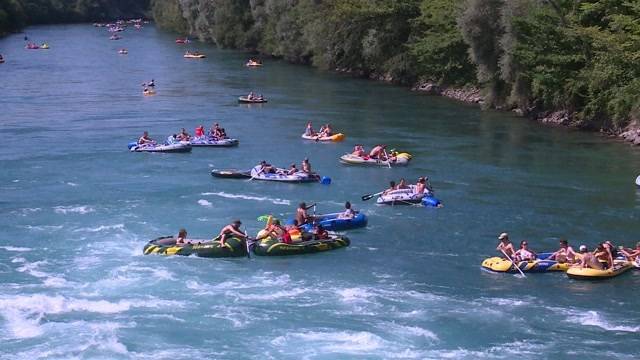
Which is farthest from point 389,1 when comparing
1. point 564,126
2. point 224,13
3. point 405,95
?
point 224,13

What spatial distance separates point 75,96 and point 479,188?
3923 cm

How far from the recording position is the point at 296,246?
31344 millimetres

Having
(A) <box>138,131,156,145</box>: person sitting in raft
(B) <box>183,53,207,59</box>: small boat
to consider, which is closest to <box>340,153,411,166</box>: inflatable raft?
(A) <box>138,131,156,145</box>: person sitting in raft

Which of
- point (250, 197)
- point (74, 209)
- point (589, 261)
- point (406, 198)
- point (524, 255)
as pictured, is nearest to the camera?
point (589, 261)

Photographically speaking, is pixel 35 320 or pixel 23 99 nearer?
pixel 35 320

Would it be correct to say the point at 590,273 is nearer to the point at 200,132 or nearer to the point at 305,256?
the point at 305,256

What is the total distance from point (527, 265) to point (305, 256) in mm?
7583

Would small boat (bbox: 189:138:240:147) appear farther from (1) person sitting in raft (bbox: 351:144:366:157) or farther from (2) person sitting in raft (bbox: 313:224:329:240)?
(2) person sitting in raft (bbox: 313:224:329:240)

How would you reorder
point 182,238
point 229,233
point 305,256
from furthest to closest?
point 305,256
point 182,238
point 229,233

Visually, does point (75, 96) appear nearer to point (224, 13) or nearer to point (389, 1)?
point (389, 1)

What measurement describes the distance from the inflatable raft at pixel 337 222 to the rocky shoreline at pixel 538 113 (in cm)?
2178

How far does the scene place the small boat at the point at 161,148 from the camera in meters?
48.0

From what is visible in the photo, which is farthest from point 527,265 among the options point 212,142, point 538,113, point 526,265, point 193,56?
point 193,56

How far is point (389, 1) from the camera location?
78500 millimetres
